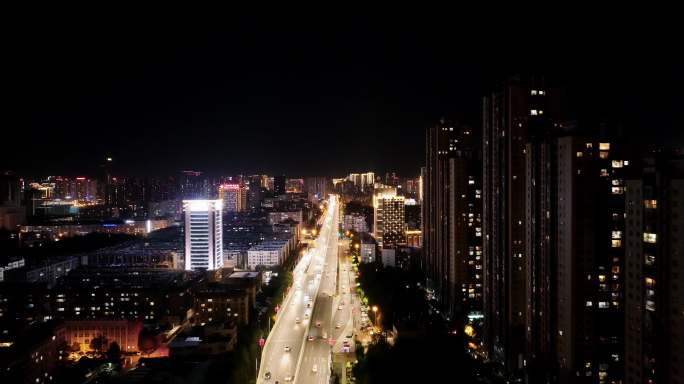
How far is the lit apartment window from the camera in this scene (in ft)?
19.5

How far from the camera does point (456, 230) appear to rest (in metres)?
14.2

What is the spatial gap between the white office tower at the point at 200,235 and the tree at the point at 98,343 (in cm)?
759

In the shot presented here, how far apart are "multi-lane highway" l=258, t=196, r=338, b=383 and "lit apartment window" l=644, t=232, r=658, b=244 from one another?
5830 mm

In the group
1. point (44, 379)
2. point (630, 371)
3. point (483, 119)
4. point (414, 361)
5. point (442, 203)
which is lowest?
point (44, 379)

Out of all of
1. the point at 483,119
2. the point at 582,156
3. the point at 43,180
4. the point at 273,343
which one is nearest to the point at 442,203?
the point at 483,119

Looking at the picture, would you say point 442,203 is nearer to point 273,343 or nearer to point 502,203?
point 502,203

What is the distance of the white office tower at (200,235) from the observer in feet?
64.5

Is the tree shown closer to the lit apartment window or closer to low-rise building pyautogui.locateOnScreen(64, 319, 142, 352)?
low-rise building pyautogui.locateOnScreen(64, 319, 142, 352)

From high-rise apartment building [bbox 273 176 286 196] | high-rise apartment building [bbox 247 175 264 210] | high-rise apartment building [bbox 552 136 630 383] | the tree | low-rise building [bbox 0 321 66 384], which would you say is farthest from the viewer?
high-rise apartment building [bbox 273 176 286 196]

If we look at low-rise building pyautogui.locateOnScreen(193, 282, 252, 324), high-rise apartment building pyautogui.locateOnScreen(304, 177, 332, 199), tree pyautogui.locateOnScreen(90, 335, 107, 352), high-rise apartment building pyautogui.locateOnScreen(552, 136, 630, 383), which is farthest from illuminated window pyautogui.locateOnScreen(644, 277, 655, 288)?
A: high-rise apartment building pyautogui.locateOnScreen(304, 177, 332, 199)

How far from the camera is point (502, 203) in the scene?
10711 mm

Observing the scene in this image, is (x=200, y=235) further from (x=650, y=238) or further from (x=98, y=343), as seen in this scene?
(x=650, y=238)

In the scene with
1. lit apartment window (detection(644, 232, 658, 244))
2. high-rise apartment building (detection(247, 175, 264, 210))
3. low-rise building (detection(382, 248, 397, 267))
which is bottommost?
low-rise building (detection(382, 248, 397, 267))

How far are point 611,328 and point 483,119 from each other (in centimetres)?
534
